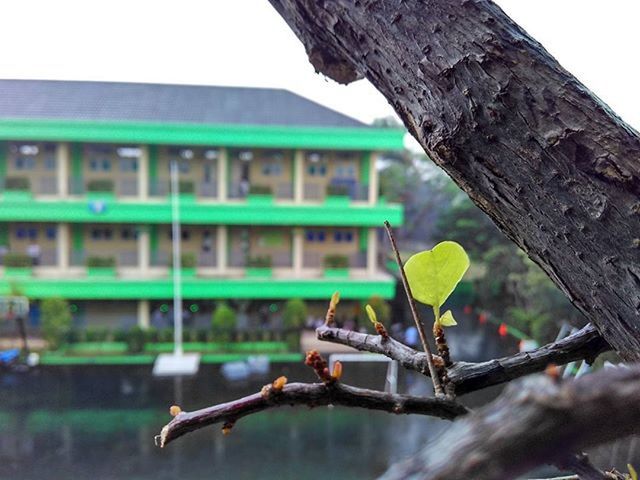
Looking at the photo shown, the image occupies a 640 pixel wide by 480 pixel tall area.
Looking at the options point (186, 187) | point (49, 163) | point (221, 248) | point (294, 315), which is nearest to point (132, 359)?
point (221, 248)

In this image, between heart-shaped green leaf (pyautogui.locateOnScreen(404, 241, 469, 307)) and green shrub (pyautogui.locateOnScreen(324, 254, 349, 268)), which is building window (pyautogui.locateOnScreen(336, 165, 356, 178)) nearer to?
green shrub (pyautogui.locateOnScreen(324, 254, 349, 268))

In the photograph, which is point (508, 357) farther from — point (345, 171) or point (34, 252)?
point (34, 252)

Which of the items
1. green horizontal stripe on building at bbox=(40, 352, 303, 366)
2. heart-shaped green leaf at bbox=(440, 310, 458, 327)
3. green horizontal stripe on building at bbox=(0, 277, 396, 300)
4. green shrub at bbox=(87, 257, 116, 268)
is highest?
heart-shaped green leaf at bbox=(440, 310, 458, 327)

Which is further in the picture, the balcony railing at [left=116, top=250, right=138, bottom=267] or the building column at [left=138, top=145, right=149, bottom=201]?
the balcony railing at [left=116, top=250, right=138, bottom=267]

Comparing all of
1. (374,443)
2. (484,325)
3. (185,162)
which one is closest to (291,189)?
(185,162)

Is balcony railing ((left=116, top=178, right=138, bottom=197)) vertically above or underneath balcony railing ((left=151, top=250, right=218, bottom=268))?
above

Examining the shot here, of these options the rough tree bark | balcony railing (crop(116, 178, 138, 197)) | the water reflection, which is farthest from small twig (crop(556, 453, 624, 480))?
balcony railing (crop(116, 178, 138, 197))

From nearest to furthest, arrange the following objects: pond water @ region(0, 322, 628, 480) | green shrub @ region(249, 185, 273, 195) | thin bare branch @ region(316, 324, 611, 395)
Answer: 1. thin bare branch @ region(316, 324, 611, 395)
2. pond water @ region(0, 322, 628, 480)
3. green shrub @ region(249, 185, 273, 195)

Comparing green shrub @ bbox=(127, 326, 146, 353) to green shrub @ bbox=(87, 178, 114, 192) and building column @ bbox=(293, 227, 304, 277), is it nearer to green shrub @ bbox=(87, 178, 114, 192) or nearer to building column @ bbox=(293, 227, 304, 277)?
green shrub @ bbox=(87, 178, 114, 192)

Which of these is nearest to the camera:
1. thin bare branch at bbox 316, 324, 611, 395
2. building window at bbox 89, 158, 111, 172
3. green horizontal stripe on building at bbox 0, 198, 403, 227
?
thin bare branch at bbox 316, 324, 611, 395
